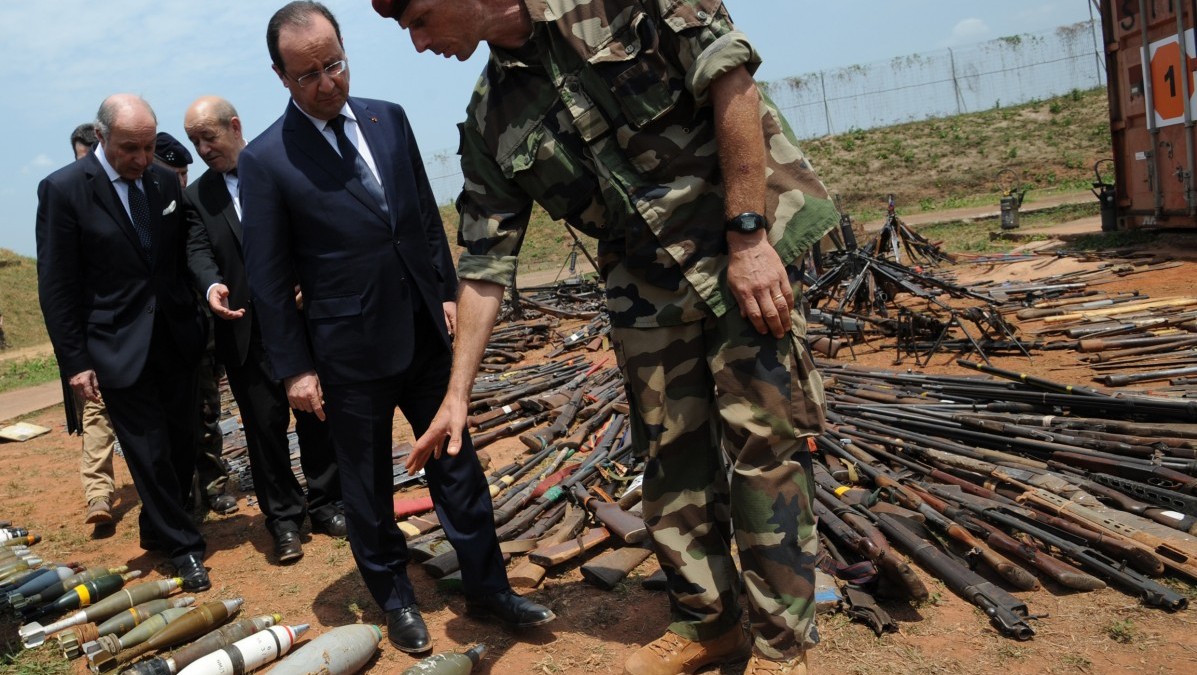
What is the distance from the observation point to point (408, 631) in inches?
134

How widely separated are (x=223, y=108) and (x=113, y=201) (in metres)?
0.82

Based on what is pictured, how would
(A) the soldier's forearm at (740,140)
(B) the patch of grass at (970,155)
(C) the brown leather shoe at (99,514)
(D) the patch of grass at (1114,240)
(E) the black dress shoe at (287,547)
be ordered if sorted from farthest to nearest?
1. (B) the patch of grass at (970,155)
2. (D) the patch of grass at (1114,240)
3. (C) the brown leather shoe at (99,514)
4. (E) the black dress shoe at (287,547)
5. (A) the soldier's forearm at (740,140)

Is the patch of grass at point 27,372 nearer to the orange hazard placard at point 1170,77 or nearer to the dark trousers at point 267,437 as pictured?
the dark trousers at point 267,437

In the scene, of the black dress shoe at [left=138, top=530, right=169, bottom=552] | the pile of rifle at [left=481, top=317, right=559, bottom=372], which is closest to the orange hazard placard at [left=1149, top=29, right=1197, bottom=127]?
the pile of rifle at [left=481, top=317, right=559, bottom=372]

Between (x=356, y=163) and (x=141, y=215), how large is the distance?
5.55 feet

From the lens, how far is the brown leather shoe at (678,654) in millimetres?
2855

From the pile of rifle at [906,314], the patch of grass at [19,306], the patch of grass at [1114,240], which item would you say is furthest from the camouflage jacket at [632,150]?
the patch of grass at [19,306]

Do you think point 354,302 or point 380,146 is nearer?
point 354,302

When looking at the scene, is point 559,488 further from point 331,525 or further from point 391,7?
point 391,7

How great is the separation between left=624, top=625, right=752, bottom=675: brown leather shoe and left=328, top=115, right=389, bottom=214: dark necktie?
1970 mm

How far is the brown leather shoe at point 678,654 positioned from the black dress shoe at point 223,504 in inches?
150

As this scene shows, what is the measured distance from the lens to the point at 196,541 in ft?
15.0

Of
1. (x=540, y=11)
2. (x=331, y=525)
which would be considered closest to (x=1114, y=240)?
(x=331, y=525)

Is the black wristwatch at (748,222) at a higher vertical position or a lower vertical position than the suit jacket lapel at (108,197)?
lower
